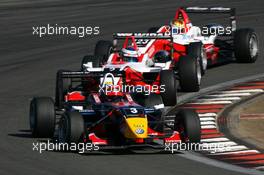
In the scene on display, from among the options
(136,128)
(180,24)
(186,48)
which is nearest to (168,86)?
(136,128)

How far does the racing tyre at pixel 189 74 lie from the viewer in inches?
1106

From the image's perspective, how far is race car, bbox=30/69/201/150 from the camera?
21.1 meters

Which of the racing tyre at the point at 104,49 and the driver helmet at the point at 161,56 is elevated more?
the racing tyre at the point at 104,49

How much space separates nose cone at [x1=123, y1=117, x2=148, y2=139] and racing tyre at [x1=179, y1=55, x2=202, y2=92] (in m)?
7.23

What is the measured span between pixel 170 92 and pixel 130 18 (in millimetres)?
19168

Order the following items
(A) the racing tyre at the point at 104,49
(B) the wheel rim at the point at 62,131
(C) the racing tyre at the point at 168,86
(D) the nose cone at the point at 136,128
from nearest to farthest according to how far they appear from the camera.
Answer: (D) the nose cone at the point at 136,128
(B) the wheel rim at the point at 62,131
(C) the racing tyre at the point at 168,86
(A) the racing tyre at the point at 104,49

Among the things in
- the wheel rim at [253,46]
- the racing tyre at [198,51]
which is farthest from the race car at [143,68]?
the wheel rim at [253,46]

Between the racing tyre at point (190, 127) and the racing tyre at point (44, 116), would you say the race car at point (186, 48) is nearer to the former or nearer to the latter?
the racing tyre at point (44, 116)

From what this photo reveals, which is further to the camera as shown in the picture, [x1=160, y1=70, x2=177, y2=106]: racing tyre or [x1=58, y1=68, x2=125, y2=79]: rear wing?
[x1=160, y1=70, x2=177, y2=106]: racing tyre

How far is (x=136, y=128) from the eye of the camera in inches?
822

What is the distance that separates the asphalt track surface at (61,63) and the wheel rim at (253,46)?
356 mm

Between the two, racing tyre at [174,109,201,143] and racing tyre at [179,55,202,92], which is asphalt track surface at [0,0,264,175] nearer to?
racing tyre at [174,109,201,143]

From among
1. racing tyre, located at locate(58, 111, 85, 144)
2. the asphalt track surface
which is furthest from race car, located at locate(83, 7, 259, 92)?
racing tyre, located at locate(58, 111, 85, 144)

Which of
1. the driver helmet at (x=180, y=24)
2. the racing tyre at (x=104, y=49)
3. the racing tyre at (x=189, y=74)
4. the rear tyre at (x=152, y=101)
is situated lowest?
the rear tyre at (x=152, y=101)
